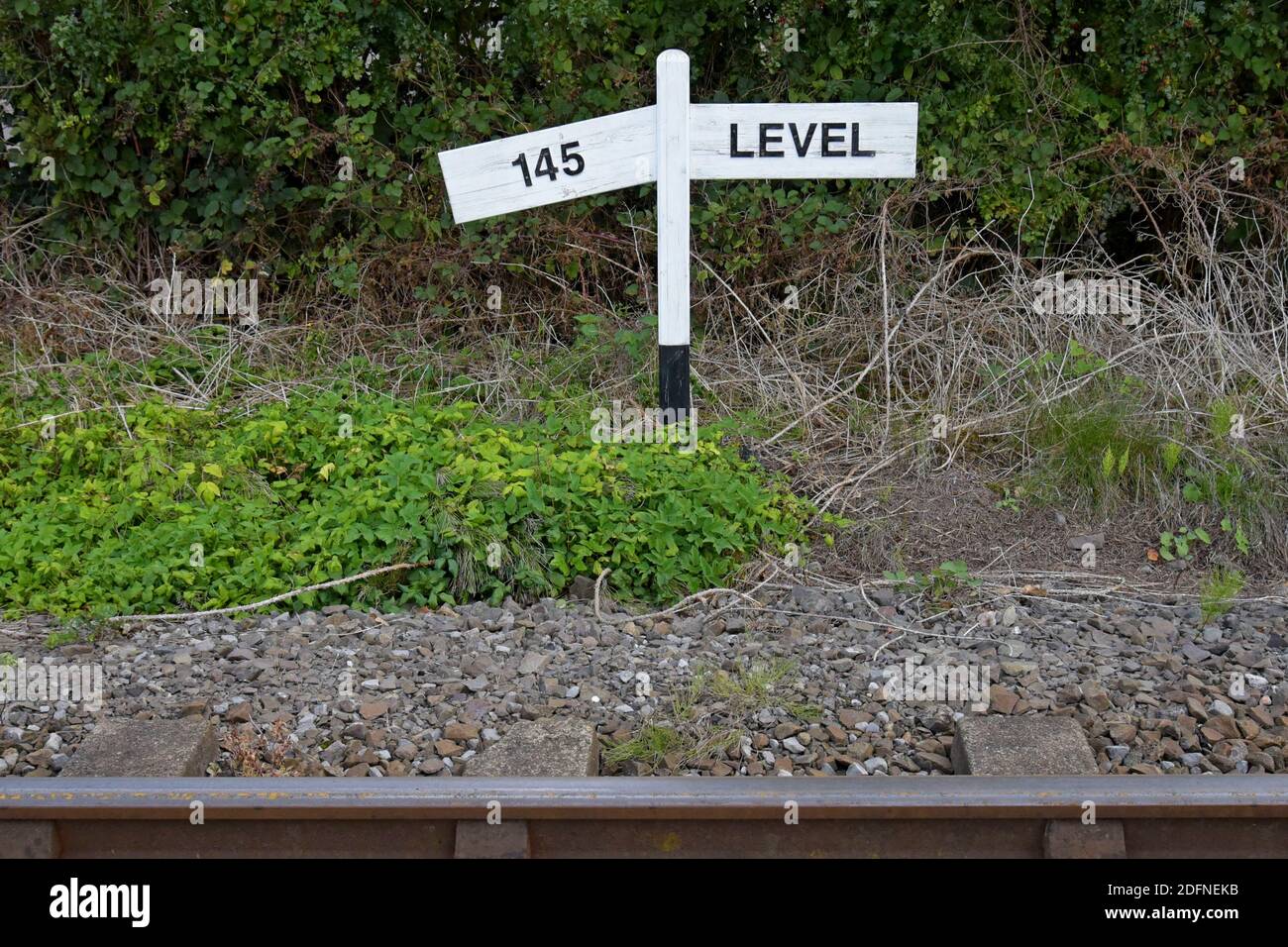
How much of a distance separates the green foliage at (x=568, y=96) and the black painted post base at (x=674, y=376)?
89.4 inches

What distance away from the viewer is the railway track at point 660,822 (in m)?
3.09

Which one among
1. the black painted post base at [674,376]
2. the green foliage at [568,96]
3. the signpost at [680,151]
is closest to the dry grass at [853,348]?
the green foliage at [568,96]

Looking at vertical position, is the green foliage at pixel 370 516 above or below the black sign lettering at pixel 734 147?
below

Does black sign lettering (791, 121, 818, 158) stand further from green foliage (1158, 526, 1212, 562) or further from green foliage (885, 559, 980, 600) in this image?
green foliage (1158, 526, 1212, 562)

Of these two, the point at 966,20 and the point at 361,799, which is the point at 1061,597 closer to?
the point at 361,799

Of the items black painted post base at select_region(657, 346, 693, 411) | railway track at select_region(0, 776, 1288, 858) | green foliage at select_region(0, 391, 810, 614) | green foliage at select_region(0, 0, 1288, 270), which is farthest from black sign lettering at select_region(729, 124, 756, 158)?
railway track at select_region(0, 776, 1288, 858)

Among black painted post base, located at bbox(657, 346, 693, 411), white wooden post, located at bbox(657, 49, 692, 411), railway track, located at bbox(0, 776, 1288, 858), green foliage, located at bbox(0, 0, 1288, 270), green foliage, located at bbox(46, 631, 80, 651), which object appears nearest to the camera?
railway track, located at bbox(0, 776, 1288, 858)

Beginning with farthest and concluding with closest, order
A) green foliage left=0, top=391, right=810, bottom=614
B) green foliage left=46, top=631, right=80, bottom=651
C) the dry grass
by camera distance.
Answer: the dry grass
green foliage left=0, top=391, right=810, bottom=614
green foliage left=46, top=631, right=80, bottom=651

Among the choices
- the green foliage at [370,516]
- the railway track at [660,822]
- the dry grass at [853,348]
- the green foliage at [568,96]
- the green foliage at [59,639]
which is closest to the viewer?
the railway track at [660,822]

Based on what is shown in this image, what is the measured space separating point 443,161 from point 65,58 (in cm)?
382

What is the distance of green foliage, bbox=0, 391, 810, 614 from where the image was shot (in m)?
5.11

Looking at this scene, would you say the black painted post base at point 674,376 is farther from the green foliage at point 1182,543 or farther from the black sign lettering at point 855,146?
the green foliage at point 1182,543

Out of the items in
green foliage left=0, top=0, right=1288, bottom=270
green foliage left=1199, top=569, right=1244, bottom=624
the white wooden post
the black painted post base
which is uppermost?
green foliage left=0, top=0, right=1288, bottom=270

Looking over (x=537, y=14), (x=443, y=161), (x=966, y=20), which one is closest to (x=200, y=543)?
(x=443, y=161)
